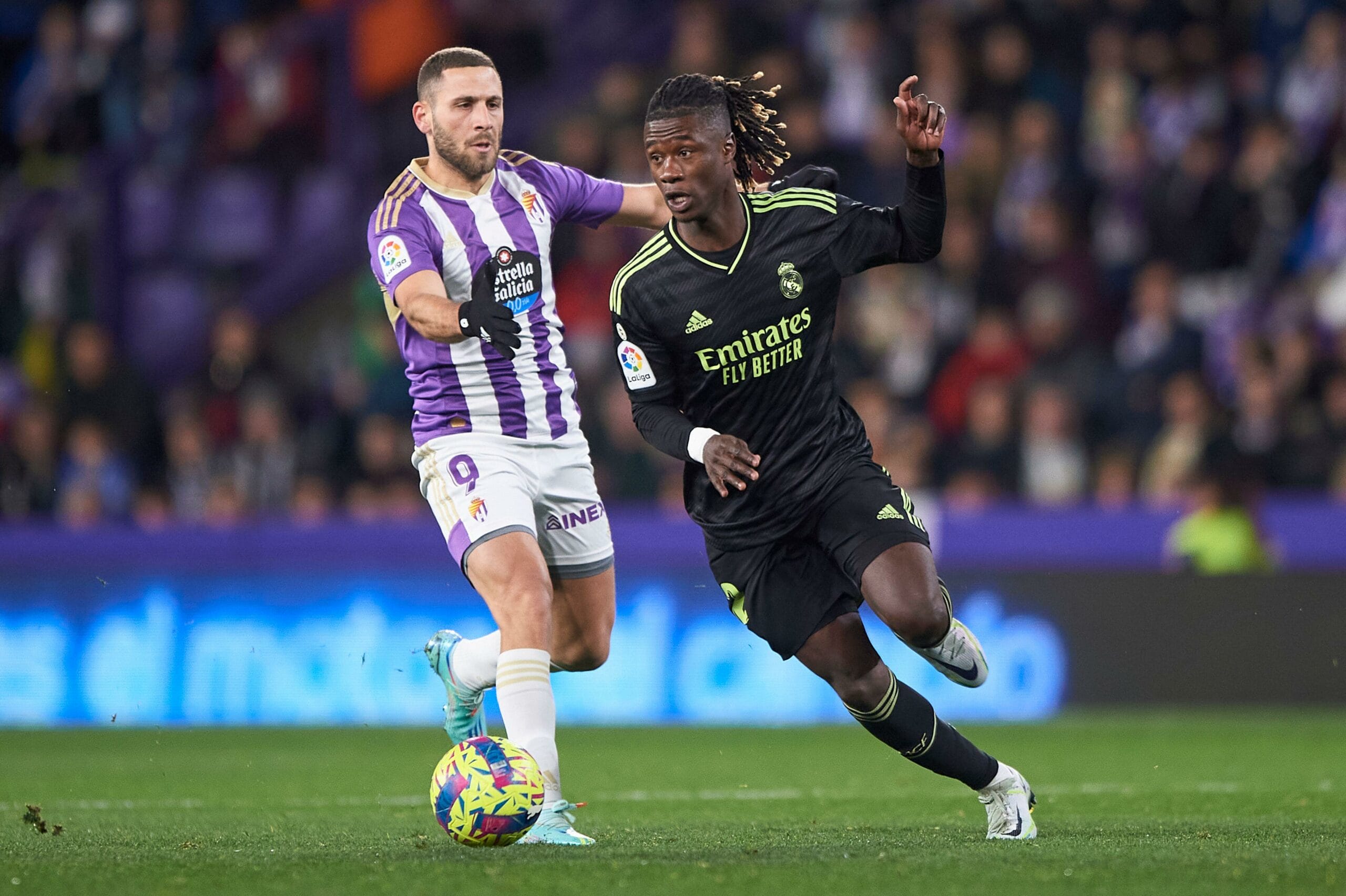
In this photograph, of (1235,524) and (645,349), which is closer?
(645,349)

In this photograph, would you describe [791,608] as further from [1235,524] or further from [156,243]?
[156,243]

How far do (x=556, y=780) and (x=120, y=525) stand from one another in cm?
699

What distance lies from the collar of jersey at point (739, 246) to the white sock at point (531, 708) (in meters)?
1.34

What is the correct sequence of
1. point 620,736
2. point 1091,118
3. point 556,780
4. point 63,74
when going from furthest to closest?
1. point 63,74
2. point 1091,118
3. point 620,736
4. point 556,780

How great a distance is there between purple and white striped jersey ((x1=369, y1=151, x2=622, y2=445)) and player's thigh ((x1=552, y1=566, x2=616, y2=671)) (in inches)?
20.7

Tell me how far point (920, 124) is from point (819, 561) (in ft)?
4.64

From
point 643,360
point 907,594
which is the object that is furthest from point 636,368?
point 907,594

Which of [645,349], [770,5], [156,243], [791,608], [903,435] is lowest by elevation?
[791,608]

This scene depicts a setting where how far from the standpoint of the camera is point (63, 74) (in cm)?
1611

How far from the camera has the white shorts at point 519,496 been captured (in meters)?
5.91

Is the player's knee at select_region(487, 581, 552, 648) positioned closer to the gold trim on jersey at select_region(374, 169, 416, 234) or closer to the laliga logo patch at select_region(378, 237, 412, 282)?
the laliga logo patch at select_region(378, 237, 412, 282)

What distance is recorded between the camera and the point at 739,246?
587 centimetres

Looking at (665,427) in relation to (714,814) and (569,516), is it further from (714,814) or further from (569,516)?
(714,814)

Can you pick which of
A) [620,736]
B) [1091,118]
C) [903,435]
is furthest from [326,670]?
[1091,118]
